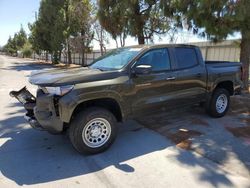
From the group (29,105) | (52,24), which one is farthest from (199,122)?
(52,24)

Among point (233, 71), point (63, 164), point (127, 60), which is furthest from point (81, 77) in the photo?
point (233, 71)

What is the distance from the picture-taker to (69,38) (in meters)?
30.1

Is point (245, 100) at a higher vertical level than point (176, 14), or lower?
lower

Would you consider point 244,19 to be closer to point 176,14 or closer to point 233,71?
point 233,71

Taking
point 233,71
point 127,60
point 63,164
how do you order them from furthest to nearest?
point 233,71 → point 127,60 → point 63,164

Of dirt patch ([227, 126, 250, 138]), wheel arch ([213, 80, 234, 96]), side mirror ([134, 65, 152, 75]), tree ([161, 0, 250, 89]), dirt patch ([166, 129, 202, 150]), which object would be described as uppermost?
tree ([161, 0, 250, 89])

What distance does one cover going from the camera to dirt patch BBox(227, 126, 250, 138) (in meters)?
5.75

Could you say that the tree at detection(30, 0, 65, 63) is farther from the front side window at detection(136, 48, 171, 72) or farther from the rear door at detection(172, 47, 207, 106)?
the front side window at detection(136, 48, 171, 72)

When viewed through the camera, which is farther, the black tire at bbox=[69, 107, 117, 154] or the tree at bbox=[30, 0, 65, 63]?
the tree at bbox=[30, 0, 65, 63]

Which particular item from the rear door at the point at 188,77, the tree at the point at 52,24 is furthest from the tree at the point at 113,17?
the tree at the point at 52,24

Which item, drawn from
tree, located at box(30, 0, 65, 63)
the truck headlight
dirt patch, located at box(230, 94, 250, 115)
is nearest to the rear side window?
dirt patch, located at box(230, 94, 250, 115)

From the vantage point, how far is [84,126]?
184 inches

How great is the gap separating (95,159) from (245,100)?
6209 mm

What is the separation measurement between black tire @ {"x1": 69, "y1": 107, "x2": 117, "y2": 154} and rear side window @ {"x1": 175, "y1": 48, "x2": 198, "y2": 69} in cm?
208
